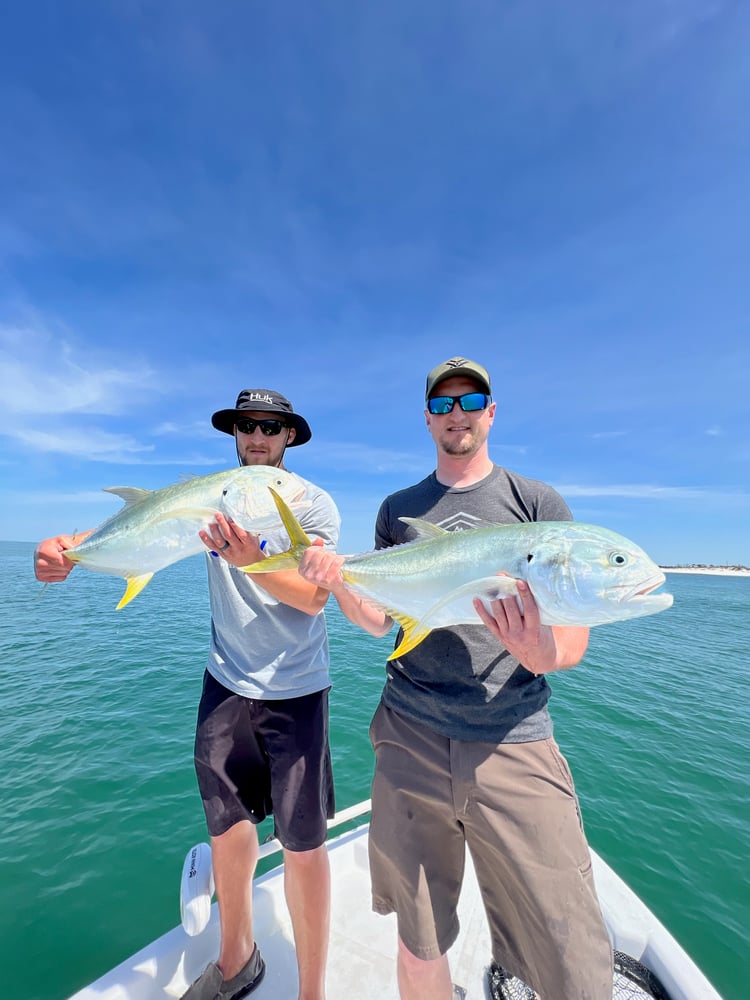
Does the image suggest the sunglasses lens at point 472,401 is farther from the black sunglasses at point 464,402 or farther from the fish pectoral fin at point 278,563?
the fish pectoral fin at point 278,563

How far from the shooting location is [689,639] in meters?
18.1

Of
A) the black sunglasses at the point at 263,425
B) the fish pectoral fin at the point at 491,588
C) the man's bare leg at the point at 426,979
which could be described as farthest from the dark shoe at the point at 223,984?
the black sunglasses at the point at 263,425

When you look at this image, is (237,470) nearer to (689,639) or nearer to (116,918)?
(116,918)

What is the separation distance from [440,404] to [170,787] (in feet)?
19.8

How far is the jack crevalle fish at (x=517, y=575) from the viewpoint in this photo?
66.8 inches

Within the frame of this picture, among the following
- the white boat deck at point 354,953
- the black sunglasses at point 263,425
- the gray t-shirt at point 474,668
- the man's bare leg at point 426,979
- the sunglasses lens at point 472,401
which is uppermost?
the black sunglasses at point 263,425

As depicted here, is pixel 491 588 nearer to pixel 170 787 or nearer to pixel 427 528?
pixel 427 528

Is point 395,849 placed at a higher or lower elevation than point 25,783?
higher

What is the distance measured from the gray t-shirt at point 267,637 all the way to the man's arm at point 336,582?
232 millimetres

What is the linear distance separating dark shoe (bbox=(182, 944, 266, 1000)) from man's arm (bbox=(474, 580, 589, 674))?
2523mm

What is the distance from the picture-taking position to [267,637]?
2373mm

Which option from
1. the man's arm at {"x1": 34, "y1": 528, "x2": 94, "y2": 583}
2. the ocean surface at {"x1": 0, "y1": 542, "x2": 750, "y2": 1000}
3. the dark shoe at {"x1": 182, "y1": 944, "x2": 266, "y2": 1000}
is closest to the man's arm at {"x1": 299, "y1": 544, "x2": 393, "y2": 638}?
the man's arm at {"x1": 34, "y1": 528, "x2": 94, "y2": 583}

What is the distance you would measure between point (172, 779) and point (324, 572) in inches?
210

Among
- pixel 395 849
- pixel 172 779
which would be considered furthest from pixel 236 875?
pixel 172 779
